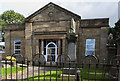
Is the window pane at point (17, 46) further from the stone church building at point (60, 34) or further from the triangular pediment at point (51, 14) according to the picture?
the triangular pediment at point (51, 14)

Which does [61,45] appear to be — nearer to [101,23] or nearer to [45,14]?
[45,14]

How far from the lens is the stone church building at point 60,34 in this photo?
32.3 ft

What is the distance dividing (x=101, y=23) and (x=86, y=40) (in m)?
2.20

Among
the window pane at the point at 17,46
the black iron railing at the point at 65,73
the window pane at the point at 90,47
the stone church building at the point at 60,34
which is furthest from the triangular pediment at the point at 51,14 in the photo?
the black iron railing at the point at 65,73

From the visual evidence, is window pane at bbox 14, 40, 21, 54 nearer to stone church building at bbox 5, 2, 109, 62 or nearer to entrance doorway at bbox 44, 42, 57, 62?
stone church building at bbox 5, 2, 109, 62

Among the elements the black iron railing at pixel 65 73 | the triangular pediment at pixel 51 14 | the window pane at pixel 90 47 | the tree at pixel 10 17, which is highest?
the tree at pixel 10 17

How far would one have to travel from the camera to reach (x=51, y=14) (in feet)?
34.6

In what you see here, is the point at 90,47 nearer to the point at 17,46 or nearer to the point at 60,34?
the point at 60,34

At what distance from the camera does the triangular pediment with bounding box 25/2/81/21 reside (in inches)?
403

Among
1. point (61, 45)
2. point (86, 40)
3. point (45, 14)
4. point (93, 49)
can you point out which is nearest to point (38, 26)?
point (45, 14)

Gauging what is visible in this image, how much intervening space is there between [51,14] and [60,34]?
2.39 metres

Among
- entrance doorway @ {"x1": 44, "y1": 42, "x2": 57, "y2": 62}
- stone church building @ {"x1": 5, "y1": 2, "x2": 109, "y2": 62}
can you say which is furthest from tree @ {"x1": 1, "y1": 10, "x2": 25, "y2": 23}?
entrance doorway @ {"x1": 44, "y1": 42, "x2": 57, "y2": 62}

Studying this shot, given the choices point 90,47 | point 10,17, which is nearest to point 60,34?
point 90,47

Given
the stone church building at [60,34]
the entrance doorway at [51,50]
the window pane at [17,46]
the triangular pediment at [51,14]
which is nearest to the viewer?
the stone church building at [60,34]
